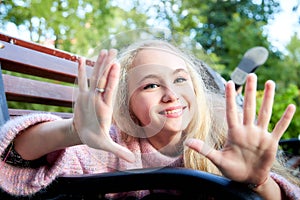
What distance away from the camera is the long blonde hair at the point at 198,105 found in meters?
0.57

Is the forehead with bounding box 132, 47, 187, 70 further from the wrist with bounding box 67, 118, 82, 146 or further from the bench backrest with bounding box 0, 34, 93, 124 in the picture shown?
the bench backrest with bounding box 0, 34, 93, 124

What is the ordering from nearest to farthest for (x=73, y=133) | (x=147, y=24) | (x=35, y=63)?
1. (x=73, y=133)
2. (x=147, y=24)
3. (x=35, y=63)

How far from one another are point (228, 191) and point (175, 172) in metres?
0.09

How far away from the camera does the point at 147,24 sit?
1.01 metres

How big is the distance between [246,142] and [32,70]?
80 cm

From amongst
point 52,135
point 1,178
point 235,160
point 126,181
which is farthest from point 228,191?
point 1,178

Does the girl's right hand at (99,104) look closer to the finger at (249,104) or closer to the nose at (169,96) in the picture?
the nose at (169,96)

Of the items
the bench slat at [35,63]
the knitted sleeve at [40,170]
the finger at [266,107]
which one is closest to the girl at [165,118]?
the finger at [266,107]

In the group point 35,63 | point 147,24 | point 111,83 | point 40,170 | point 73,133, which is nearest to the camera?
point 111,83

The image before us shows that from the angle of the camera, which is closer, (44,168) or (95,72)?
(95,72)

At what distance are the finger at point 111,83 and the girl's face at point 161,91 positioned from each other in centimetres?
7

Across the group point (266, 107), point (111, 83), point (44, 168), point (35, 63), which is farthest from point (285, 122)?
point (35, 63)

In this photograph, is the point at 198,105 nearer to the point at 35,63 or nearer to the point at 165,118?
the point at 165,118

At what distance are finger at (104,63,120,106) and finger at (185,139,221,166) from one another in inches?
5.2
